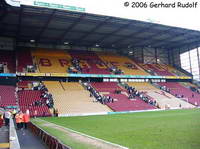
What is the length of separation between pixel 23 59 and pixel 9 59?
93.1 inches

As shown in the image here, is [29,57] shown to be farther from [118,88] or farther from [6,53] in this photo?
[118,88]

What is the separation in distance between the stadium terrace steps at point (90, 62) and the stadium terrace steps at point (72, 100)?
18.7 feet

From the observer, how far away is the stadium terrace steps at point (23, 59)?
41.9 m

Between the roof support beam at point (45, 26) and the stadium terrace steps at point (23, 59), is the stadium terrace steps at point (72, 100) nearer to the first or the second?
the stadium terrace steps at point (23, 59)

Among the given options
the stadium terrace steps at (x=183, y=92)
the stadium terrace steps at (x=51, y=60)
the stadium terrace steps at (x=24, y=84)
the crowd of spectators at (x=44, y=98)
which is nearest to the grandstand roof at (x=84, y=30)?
the stadium terrace steps at (x=51, y=60)

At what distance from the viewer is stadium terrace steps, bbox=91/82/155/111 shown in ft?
126

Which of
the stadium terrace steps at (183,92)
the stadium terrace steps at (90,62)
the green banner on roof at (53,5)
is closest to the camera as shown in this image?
the green banner on roof at (53,5)

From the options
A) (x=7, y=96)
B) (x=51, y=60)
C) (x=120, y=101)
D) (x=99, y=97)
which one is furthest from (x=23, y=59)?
(x=120, y=101)

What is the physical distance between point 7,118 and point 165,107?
27.1 metres

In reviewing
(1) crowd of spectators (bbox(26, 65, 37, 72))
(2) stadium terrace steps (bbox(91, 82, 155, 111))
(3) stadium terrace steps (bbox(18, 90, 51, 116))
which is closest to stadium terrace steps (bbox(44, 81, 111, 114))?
(3) stadium terrace steps (bbox(18, 90, 51, 116))

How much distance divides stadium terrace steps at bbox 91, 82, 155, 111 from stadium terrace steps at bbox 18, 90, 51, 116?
10.2 metres

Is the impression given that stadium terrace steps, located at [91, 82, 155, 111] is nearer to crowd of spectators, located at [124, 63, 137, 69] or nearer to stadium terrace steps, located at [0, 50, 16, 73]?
crowd of spectators, located at [124, 63, 137, 69]

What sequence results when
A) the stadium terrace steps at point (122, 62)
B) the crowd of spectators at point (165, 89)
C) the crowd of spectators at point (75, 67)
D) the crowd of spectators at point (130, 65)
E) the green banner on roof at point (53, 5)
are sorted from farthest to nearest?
the crowd of spectators at point (130, 65) → the stadium terrace steps at point (122, 62) → the crowd of spectators at point (165, 89) → the crowd of spectators at point (75, 67) → the green banner on roof at point (53, 5)

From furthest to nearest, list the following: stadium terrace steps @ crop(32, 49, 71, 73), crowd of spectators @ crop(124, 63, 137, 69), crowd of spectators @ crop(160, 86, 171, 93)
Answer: crowd of spectators @ crop(124, 63, 137, 69) → crowd of spectators @ crop(160, 86, 171, 93) → stadium terrace steps @ crop(32, 49, 71, 73)
